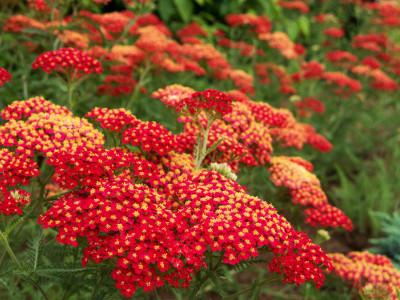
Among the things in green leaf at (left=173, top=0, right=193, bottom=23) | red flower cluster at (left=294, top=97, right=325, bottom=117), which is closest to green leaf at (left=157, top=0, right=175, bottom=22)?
green leaf at (left=173, top=0, right=193, bottom=23)

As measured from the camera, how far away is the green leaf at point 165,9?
24.8 feet

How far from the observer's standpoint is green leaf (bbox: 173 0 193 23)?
752 centimetres

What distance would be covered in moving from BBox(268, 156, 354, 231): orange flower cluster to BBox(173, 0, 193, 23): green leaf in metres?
5.29

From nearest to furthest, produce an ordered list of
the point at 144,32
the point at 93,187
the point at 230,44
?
1. the point at 93,187
2. the point at 144,32
3. the point at 230,44

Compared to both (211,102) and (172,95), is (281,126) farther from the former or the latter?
(211,102)

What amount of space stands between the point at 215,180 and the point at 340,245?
3339 mm

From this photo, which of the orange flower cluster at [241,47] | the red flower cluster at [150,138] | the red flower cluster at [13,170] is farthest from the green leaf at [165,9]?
the red flower cluster at [13,170]

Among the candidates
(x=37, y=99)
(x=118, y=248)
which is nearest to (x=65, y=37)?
(x=37, y=99)

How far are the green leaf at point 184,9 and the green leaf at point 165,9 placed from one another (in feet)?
0.46

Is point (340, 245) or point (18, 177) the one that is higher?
point (18, 177)

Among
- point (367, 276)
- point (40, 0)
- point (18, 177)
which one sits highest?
point (40, 0)

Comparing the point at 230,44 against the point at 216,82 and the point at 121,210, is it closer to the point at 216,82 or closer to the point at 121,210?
the point at 216,82

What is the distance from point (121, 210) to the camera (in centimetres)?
160

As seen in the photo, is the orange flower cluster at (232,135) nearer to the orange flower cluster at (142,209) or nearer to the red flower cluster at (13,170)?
the orange flower cluster at (142,209)
